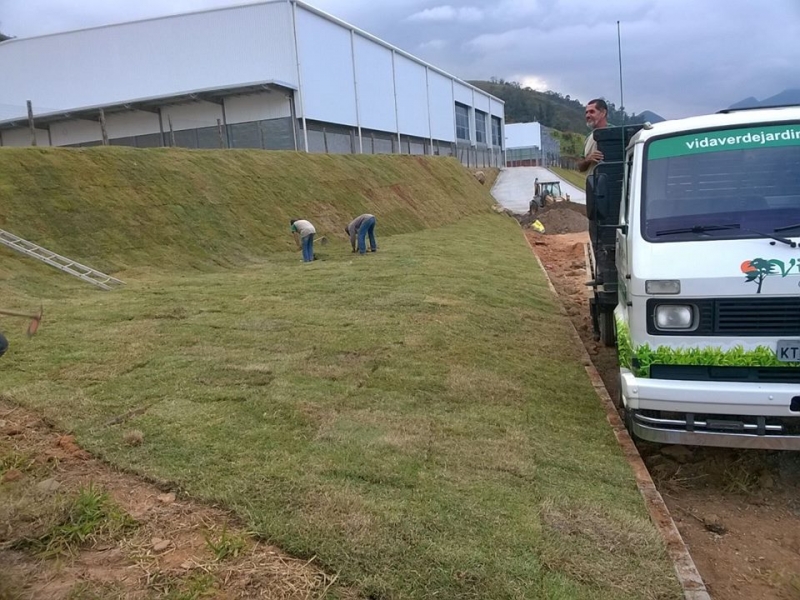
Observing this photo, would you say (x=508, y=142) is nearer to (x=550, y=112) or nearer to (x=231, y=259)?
(x=550, y=112)

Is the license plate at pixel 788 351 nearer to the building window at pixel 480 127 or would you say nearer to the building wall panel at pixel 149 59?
the building wall panel at pixel 149 59

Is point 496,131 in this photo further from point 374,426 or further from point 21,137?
point 374,426

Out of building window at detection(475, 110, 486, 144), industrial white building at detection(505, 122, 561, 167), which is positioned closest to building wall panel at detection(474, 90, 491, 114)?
building window at detection(475, 110, 486, 144)

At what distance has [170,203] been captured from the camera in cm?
1622

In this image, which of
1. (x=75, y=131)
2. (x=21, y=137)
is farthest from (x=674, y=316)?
(x=21, y=137)

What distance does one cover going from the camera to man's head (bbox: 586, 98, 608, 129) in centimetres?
748

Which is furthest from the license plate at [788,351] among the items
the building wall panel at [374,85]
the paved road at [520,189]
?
the building wall panel at [374,85]

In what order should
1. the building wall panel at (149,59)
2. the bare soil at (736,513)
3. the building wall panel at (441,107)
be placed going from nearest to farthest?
the bare soil at (736,513), the building wall panel at (149,59), the building wall panel at (441,107)

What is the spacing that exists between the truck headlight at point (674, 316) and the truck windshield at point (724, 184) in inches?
23.0

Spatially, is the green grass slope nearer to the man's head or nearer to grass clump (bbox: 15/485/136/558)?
the man's head

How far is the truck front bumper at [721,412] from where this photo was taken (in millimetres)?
4156

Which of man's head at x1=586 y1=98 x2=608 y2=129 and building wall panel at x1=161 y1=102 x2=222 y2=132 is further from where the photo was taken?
building wall panel at x1=161 y1=102 x2=222 y2=132

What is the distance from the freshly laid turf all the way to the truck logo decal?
5.28 feet

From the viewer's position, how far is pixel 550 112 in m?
150
